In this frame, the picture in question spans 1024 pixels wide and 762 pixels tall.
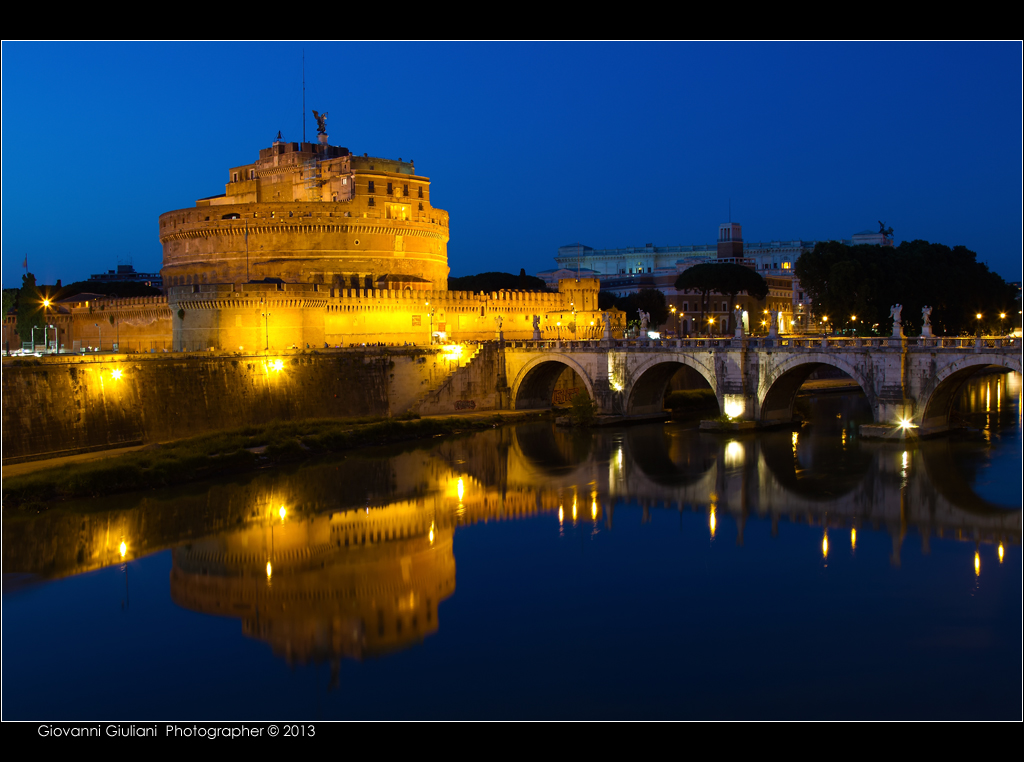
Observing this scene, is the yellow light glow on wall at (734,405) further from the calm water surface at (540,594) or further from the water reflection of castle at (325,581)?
the water reflection of castle at (325,581)

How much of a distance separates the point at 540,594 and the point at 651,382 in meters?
24.7

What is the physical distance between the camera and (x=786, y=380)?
127ft

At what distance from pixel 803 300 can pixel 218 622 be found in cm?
8119

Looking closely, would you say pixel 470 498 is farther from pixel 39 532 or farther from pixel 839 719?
pixel 839 719

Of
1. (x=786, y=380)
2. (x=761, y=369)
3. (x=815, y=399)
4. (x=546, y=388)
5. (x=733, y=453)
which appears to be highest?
(x=761, y=369)

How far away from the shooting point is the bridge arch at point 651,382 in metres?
42.1

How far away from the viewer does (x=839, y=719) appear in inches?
581

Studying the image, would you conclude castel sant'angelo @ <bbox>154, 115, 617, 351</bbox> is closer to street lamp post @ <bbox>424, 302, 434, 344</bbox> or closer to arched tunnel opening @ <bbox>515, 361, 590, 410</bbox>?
street lamp post @ <bbox>424, 302, 434, 344</bbox>

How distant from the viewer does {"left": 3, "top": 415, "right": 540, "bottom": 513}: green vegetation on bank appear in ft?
89.0

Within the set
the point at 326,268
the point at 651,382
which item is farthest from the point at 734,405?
the point at 326,268

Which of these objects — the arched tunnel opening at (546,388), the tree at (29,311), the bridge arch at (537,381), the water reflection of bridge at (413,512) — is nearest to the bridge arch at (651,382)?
the bridge arch at (537,381)

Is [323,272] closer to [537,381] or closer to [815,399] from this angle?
[537,381]

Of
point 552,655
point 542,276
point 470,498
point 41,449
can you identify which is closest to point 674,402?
point 470,498

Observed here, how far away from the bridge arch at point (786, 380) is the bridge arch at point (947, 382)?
205 cm
